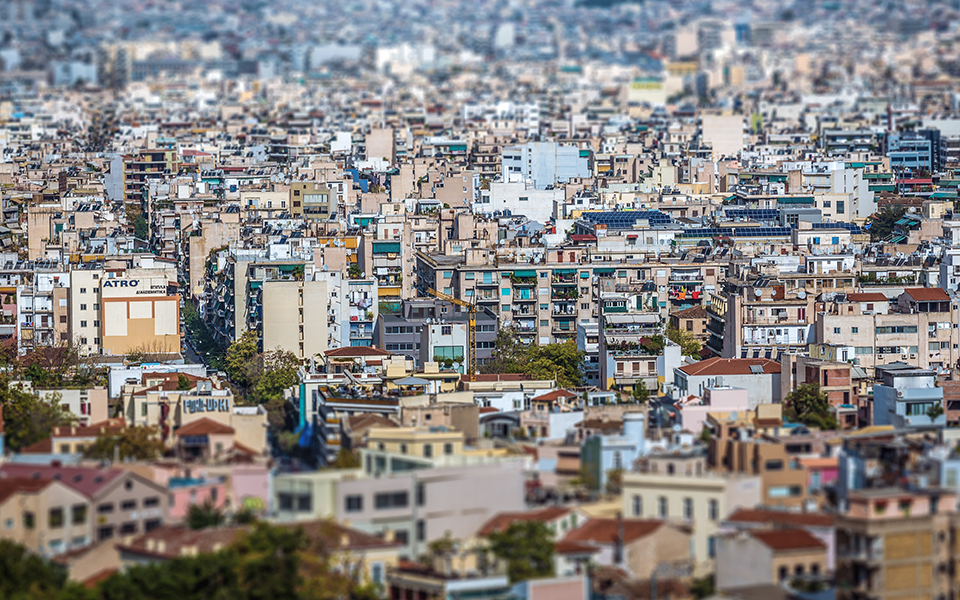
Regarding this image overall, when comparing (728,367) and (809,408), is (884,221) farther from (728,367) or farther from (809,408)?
(809,408)

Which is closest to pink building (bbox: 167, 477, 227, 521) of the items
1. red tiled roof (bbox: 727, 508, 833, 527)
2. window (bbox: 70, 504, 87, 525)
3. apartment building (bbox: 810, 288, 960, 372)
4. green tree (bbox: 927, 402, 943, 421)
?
window (bbox: 70, 504, 87, 525)

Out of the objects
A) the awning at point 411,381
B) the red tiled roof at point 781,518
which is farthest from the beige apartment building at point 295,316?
the red tiled roof at point 781,518

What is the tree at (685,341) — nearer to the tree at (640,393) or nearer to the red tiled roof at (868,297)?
the tree at (640,393)

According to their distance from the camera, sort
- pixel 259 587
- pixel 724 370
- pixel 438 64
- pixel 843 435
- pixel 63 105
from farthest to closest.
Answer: pixel 438 64
pixel 63 105
pixel 724 370
pixel 843 435
pixel 259 587

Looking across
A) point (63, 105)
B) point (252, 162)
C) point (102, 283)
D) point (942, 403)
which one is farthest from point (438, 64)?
point (942, 403)

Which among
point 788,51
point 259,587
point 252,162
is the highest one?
point 788,51

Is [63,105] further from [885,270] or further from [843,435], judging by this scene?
[843,435]
